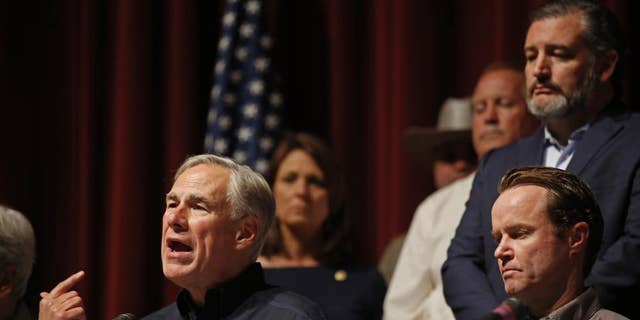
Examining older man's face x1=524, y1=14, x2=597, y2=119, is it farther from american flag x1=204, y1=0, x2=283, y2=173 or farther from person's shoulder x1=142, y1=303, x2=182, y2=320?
american flag x1=204, y1=0, x2=283, y2=173

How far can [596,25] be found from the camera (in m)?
3.42

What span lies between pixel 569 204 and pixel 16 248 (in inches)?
67.3

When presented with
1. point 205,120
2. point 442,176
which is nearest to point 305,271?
point 442,176

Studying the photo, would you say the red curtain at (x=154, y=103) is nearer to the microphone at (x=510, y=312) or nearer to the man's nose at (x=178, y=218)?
→ the man's nose at (x=178, y=218)

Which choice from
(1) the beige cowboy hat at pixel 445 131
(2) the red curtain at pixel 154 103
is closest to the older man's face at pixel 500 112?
(1) the beige cowboy hat at pixel 445 131

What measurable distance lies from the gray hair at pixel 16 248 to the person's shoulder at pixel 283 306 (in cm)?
83

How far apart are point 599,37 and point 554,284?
3.62ft

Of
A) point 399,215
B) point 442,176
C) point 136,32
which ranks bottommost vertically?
point 399,215

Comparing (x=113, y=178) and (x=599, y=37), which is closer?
(x=599, y=37)

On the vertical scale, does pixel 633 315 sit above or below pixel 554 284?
below

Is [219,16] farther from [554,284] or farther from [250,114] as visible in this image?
[554,284]

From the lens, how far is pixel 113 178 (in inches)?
214

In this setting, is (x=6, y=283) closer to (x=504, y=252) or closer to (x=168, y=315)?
(x=168, y=315)

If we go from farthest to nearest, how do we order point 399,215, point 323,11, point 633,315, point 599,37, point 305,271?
point 323,11, point 399,215, point 305,271, point 599,37, point 633,315
